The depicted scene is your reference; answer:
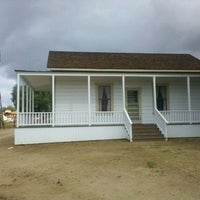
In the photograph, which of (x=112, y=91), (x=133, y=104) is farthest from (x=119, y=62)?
(x=133, y=104)

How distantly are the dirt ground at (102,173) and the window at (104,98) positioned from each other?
17.2 ft

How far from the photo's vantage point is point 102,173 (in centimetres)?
812

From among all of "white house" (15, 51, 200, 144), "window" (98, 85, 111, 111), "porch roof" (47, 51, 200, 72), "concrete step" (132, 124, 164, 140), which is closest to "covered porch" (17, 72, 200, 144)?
"white house" (15, 51, 200, 144)

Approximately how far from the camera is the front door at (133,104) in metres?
18.2

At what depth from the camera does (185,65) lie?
63.2ft

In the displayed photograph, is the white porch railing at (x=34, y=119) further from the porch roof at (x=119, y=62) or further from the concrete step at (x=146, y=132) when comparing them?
the concrete step at (x=146, y=132)

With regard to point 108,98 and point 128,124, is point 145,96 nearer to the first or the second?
point 108,98

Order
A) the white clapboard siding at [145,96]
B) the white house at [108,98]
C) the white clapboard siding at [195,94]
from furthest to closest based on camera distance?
the white clapboard siding at [195,94] → the white clapboard siding at [145,96] → the white house at [108,98]

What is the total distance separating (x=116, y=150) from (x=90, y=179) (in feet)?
15.3

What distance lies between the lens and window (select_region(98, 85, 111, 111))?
17.8m

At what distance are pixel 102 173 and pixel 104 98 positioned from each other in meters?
10.0

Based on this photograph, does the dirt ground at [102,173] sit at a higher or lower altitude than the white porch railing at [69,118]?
lower

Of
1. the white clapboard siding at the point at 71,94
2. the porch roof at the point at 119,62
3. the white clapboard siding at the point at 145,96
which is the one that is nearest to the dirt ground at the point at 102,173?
the white clapboard siding at the point at 71,94

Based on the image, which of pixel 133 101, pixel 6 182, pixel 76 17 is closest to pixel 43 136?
pixel 133 101
